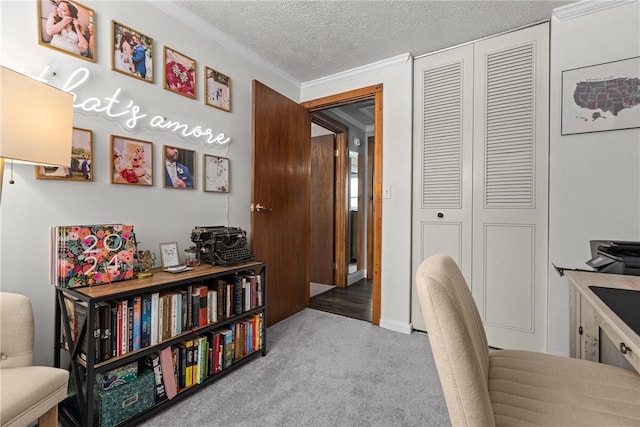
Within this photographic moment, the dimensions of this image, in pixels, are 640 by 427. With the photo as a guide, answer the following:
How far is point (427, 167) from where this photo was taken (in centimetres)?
255

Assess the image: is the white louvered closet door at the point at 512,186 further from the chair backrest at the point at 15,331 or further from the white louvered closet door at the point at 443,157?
the chair backrest at the point at 15,331

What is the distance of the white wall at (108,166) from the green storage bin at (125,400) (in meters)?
0.48

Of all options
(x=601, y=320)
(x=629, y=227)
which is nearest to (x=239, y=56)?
(x=601, y=320)

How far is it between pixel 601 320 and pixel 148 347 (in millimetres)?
1922

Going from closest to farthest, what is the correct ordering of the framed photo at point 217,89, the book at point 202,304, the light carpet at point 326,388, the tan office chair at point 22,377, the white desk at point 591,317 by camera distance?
the tan office chair at point 22,377, the white desk at point 591,317, the light carpet at point 326,388, the book at point 202,304, the framed photo at point 217,89

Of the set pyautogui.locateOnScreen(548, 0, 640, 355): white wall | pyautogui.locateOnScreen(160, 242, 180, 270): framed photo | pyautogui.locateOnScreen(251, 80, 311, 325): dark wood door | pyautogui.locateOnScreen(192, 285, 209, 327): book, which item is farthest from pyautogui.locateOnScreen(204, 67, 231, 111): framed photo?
pyautogui.locateOnScreen(548, 0, 640, 355): white wall

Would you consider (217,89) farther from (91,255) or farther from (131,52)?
(91,255)

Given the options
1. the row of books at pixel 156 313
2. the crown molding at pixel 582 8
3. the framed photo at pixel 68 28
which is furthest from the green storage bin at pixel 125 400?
the crown molding at pixel 582 8

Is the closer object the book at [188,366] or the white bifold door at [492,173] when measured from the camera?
the book at [188,366]

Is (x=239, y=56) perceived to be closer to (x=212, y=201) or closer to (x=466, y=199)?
(x=212, y=201)

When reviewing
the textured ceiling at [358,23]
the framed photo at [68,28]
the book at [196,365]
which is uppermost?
the textured ceiling at [358,23]

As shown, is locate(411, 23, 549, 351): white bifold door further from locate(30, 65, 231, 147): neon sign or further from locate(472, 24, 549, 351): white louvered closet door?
locate(30, 65, 231, 147): neon sign

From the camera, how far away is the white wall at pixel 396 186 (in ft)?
8.55

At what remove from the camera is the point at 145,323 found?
1457 mm
